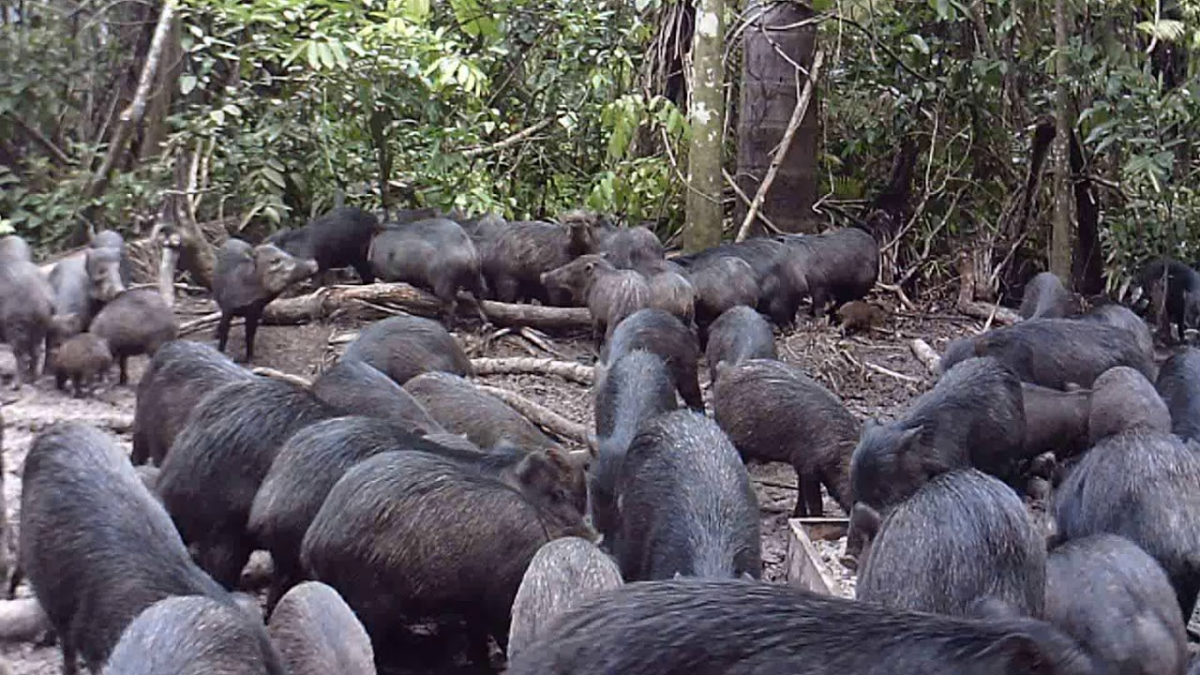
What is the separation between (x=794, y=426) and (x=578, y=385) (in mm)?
1914

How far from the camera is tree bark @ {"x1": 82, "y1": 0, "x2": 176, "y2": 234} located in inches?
319

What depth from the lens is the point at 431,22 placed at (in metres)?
9.89

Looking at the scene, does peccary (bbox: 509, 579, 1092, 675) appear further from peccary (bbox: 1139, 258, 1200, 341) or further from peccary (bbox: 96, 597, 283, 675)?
peccary (bbox: 1139, 258, 1200, 341)

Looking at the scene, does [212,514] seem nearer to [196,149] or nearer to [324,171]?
[196,149]

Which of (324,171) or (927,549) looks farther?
(324,171)

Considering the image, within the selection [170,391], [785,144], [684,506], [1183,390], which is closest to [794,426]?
[684,506]

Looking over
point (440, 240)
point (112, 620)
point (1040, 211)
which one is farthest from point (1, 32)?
point (1040, 211)

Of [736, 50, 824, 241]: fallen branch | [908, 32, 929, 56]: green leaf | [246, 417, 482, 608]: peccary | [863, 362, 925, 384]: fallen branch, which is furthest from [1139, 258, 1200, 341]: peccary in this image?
[246, 417, 482, 608]: peccary

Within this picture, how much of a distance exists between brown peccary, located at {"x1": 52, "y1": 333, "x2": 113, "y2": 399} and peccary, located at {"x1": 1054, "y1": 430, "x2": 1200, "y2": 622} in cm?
443

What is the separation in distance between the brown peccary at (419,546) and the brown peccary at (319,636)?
22.4 inches

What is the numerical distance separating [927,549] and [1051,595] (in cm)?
42

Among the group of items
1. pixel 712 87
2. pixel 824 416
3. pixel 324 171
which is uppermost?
pixel 712 87

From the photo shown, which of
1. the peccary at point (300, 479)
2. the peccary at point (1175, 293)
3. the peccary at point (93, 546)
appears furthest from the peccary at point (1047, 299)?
the peccary at point (93, 546)

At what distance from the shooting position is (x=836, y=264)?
923 cm
